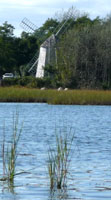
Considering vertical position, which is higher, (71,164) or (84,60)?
(71,164)

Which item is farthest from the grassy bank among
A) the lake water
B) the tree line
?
the tree line

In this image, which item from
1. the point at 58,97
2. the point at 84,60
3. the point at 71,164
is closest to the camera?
the point at 71,164

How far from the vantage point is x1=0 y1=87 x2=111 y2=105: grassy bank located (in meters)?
42.3

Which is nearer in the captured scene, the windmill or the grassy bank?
the grassy bank

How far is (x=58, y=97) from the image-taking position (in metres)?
42.9

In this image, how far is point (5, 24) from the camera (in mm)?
95000

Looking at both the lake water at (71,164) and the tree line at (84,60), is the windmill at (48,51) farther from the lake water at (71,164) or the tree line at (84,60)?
the lake water at (71,164)

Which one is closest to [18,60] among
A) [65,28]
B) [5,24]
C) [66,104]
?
[5,24]

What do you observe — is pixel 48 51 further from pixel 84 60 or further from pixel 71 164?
pixel 71 164

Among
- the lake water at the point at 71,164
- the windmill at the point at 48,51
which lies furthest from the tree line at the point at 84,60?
the lake water at the point at 71,164

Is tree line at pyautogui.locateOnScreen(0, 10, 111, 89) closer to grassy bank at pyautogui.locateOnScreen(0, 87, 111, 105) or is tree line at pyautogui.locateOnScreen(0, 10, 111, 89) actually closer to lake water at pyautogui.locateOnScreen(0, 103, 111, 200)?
grassy bank at pyautogui.locateOnScreen(0, 87, 111, 105)

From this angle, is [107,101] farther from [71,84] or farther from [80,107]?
[71,84]

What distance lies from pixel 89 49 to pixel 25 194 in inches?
1975

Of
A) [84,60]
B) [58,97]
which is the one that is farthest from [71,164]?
[84,60]
